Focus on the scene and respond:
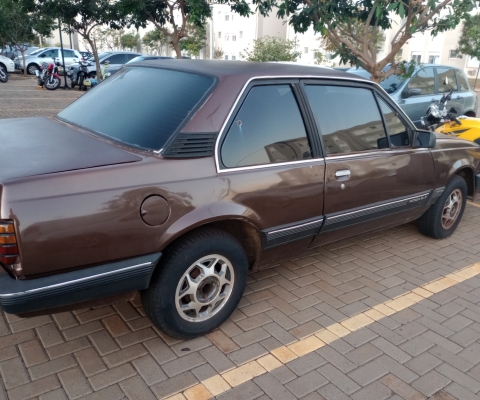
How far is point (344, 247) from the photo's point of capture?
4.59m

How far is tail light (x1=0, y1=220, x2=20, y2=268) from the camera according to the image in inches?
83.6

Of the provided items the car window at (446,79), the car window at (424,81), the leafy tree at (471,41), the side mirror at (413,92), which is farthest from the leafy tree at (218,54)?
the side mirror at (413,92)

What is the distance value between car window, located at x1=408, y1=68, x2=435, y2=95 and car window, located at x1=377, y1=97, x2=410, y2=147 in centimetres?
453

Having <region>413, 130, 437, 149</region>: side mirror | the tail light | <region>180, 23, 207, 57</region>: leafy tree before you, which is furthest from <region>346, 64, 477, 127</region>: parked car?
<region>180, 23, 207, 57</region>: leafy tree

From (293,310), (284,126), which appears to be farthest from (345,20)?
(293,310)

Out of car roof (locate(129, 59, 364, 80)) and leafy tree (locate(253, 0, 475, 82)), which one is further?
leafy tree (locate(253, 0, 475, 82))

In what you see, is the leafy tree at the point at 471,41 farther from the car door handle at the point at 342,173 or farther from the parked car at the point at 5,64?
the car door handle at the point at 342,173

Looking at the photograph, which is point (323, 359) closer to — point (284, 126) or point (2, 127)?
point (284, 126)

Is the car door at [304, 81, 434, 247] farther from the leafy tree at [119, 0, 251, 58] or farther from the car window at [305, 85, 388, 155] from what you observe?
the leafy tree at [119, 0, 251, 58]

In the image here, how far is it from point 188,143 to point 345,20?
4.84 metres

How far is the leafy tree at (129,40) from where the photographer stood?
5426 cm

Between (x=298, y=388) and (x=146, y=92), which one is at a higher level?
(x=146, y=92)

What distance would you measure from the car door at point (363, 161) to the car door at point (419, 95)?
4023mm

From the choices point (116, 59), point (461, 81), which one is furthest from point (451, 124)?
point (116, 59)
